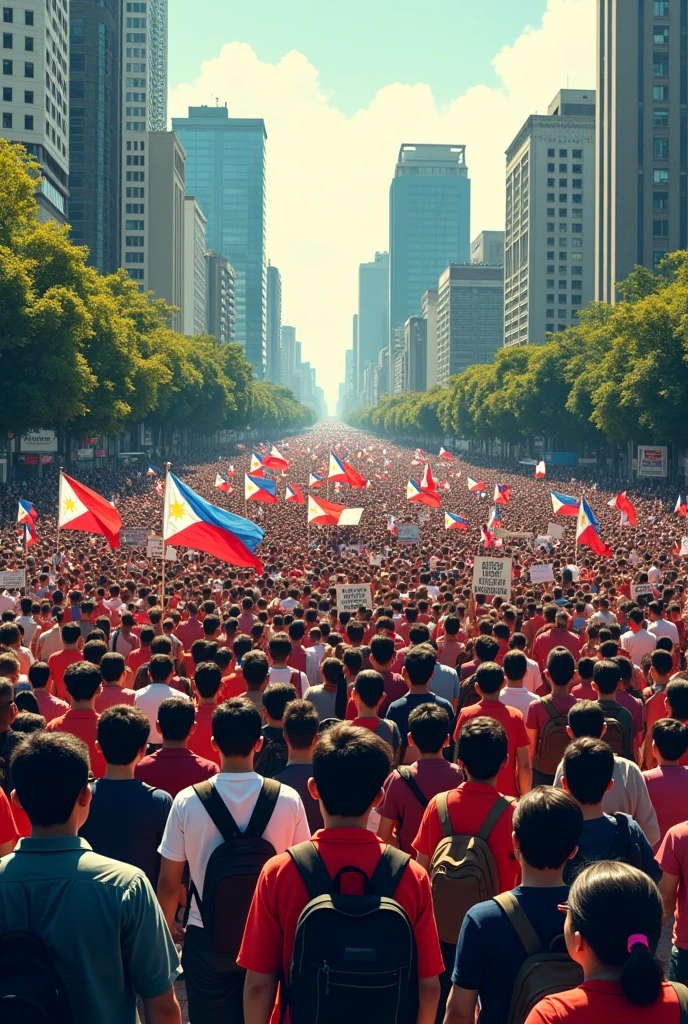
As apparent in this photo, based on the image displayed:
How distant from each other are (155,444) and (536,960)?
4570 inches

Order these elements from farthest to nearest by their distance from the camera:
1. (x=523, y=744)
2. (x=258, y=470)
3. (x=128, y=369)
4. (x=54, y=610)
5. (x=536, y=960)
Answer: (x=128, y=369), (x=258, y=470), (x=54, y=610), (x=523, y=744), (x=536, y=960)

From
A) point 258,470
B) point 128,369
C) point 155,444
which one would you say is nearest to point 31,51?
point 155,444

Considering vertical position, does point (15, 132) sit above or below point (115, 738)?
above

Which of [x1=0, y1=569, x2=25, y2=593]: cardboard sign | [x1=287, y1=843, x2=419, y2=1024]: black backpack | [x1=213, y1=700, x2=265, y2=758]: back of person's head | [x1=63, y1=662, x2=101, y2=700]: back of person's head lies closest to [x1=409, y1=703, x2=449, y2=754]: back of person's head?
[x1=213, y1=700, x2=265, y2=758]: back of person's head

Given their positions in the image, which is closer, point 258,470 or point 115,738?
point 115,738

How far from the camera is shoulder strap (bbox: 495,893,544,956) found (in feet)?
12.0

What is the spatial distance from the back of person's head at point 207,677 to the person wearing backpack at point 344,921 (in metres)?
3.56

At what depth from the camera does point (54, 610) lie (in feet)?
48.5

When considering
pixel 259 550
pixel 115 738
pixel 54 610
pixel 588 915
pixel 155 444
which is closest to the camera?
pixel 588 915

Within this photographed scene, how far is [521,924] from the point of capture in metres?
3.67

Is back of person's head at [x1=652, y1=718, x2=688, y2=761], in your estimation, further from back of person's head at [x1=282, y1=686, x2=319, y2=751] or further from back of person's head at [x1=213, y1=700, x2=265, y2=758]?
back of person's head at [x1=213, y1=700, x2=265, y2=758]

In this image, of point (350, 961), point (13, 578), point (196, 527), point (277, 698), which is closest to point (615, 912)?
point (350, 961)

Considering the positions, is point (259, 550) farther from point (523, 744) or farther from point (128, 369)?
point (128, 369)

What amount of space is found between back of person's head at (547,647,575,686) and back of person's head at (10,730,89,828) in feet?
16.3
